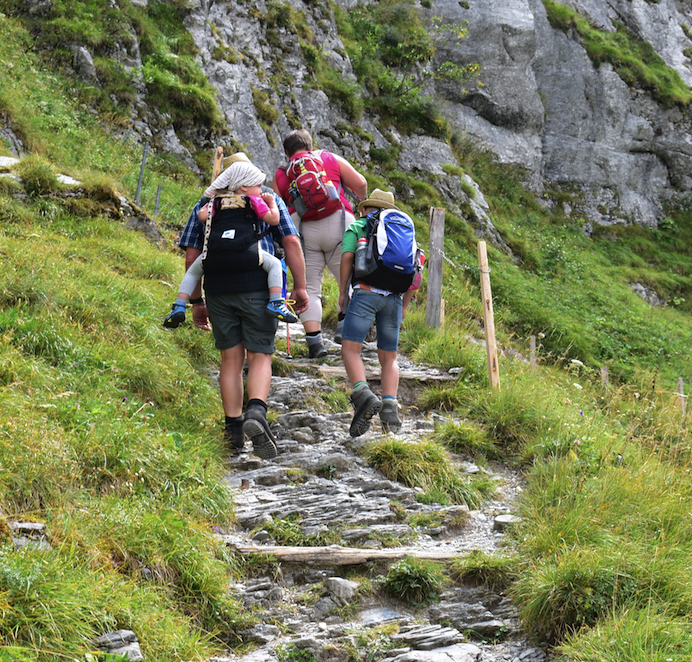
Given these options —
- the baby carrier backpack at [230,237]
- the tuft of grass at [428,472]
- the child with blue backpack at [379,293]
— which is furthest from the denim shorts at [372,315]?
the baby carrier backpack at [230,237]

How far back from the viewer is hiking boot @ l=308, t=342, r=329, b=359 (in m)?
7.37

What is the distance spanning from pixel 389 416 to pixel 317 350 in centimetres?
211

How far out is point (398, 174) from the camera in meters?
20.3

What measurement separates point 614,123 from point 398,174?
14.1m

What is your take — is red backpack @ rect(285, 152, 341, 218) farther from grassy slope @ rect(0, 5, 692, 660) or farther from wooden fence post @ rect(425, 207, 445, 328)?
wooden fence post @ rect(425, 207, 445, 328)

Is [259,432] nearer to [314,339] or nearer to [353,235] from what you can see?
[353,235]

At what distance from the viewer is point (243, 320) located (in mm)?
4934

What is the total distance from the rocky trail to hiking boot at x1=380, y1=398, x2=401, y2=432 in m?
0.16

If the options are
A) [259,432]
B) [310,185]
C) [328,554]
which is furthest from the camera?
[310,185]

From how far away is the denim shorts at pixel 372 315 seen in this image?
212 inches

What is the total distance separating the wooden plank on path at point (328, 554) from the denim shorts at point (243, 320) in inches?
62.0

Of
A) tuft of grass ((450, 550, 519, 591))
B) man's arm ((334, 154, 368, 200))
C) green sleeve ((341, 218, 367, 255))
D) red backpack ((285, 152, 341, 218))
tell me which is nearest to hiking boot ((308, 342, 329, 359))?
red backpack ((285, 152, 341, 218))

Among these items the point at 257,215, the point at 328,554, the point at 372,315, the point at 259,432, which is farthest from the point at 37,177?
the point at 328,554

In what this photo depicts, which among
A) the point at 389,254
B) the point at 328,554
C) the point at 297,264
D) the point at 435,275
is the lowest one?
the point at 328,554
